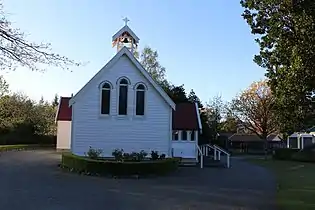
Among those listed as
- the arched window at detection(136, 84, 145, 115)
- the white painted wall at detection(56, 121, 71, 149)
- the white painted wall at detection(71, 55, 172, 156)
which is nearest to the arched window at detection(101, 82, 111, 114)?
the white painted wall at detection(71, 55, 172, 156)

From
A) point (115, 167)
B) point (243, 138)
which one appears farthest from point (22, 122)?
point (243, 138)

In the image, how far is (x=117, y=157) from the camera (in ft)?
84.9

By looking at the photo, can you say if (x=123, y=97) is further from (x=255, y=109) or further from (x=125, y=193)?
(x=255, y=109)

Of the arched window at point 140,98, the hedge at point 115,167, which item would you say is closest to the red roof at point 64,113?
the arched window at point 140,98

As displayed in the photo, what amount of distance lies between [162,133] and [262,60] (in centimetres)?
1654

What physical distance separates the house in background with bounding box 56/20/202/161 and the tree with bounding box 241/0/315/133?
51.2 ft

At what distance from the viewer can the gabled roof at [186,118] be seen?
35.1m

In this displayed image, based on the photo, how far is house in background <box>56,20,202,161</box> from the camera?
30.4 m

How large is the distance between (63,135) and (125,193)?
33.6 m

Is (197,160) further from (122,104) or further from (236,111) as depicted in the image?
(236,111)

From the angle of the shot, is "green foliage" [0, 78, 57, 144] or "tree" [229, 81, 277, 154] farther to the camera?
"tree" [229, 81, 277, 154]

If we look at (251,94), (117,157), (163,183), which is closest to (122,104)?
(117,157)

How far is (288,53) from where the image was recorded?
13625mm

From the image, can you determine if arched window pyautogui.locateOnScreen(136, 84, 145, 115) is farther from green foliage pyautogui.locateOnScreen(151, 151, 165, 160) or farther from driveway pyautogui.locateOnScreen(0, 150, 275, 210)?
driveway pyautogui.locateOnScreen(0, 150, 275, 210)
